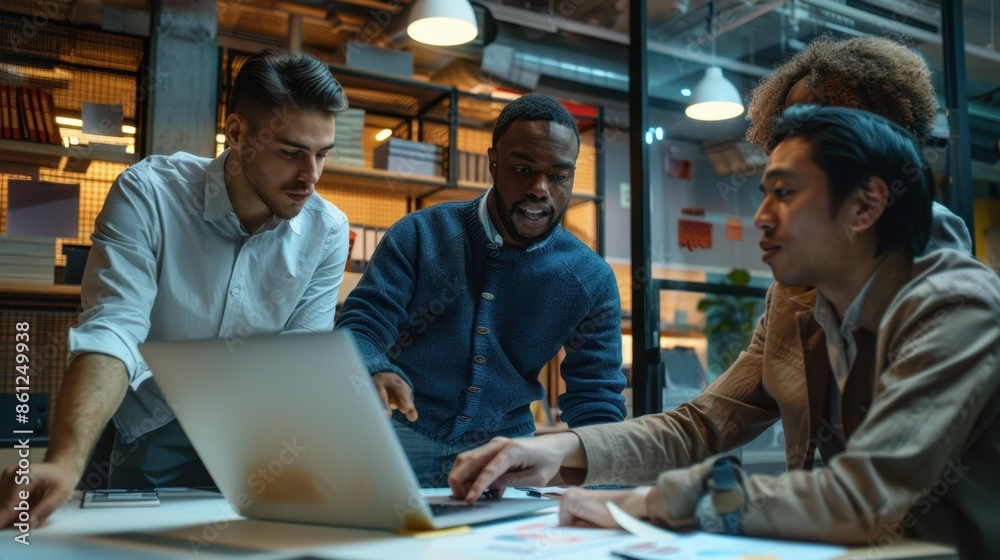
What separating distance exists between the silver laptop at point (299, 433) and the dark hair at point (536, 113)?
916 millimetres

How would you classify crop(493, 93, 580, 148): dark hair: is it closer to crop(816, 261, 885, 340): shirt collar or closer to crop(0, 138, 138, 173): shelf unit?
crop(816, 261, 885, 340): shirt collar

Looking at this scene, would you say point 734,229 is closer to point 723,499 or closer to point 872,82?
point 872,82

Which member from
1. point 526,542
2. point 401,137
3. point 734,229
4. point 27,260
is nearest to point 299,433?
point 526,542

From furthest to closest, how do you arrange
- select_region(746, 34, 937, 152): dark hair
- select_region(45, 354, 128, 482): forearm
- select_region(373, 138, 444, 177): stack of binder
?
select_region(373, 138, 444, 177): stack of binder, select_region(746, 34, 937, 152): dark hair, select_region(45, 354, 128, 482): forearm

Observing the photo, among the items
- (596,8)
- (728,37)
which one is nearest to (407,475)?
(728,37)

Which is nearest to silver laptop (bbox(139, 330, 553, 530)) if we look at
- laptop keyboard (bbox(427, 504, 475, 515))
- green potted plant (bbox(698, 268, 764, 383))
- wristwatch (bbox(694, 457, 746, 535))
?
laptop keyboard (bbox(427, 504, 475, 515))

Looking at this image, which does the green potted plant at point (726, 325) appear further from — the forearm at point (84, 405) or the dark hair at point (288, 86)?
the forearm at point (84, 405)

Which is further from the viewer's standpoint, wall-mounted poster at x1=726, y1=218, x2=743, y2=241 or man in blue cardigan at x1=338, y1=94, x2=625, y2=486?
wall-mounted poster at x1=726, y1=218, x2=743, y2=241

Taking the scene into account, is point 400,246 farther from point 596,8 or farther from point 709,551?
point 596,8

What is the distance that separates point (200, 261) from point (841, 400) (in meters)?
1.24

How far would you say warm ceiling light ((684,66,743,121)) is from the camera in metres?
4.00

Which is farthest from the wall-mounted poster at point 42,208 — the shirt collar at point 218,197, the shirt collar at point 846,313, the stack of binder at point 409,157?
the shirt collar at point 846,313

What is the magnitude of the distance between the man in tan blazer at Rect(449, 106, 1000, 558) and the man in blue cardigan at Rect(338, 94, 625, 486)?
0.53 metres

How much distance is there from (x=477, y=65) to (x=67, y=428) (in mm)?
4135
